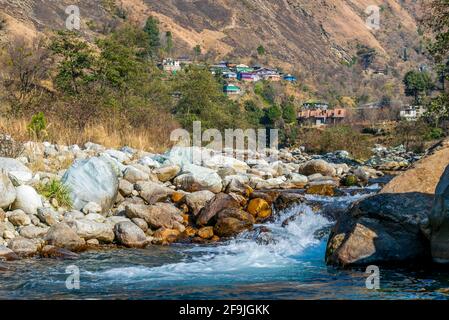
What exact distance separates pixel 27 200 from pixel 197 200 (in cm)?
304

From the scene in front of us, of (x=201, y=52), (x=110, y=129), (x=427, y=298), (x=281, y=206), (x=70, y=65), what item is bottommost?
(x=427, y=298)

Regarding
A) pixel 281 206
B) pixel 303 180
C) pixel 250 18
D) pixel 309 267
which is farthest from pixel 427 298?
pixel 250 18

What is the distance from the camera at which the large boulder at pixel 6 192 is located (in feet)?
29.7

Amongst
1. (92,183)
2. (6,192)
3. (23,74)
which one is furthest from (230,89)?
(6,192)

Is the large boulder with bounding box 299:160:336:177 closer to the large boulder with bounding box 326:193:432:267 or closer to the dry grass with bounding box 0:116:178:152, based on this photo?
the dry grass with bounding box 0:116:178:152

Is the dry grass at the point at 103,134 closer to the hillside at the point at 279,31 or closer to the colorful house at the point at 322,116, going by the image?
the hillside at the point at 279,31

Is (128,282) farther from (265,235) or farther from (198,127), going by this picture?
(198,127)

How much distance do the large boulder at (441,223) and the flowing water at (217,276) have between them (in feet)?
0.83

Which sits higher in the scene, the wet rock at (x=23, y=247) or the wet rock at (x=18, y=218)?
the wet rock at (x=18, y=218)

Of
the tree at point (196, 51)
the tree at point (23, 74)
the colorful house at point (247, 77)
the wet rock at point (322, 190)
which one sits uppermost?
the tree at point (196, 51)

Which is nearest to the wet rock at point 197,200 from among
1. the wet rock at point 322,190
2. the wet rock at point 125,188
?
the wet rock at point 125,188

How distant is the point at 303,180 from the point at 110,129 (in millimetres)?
5359

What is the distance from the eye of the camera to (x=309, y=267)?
303 inches
